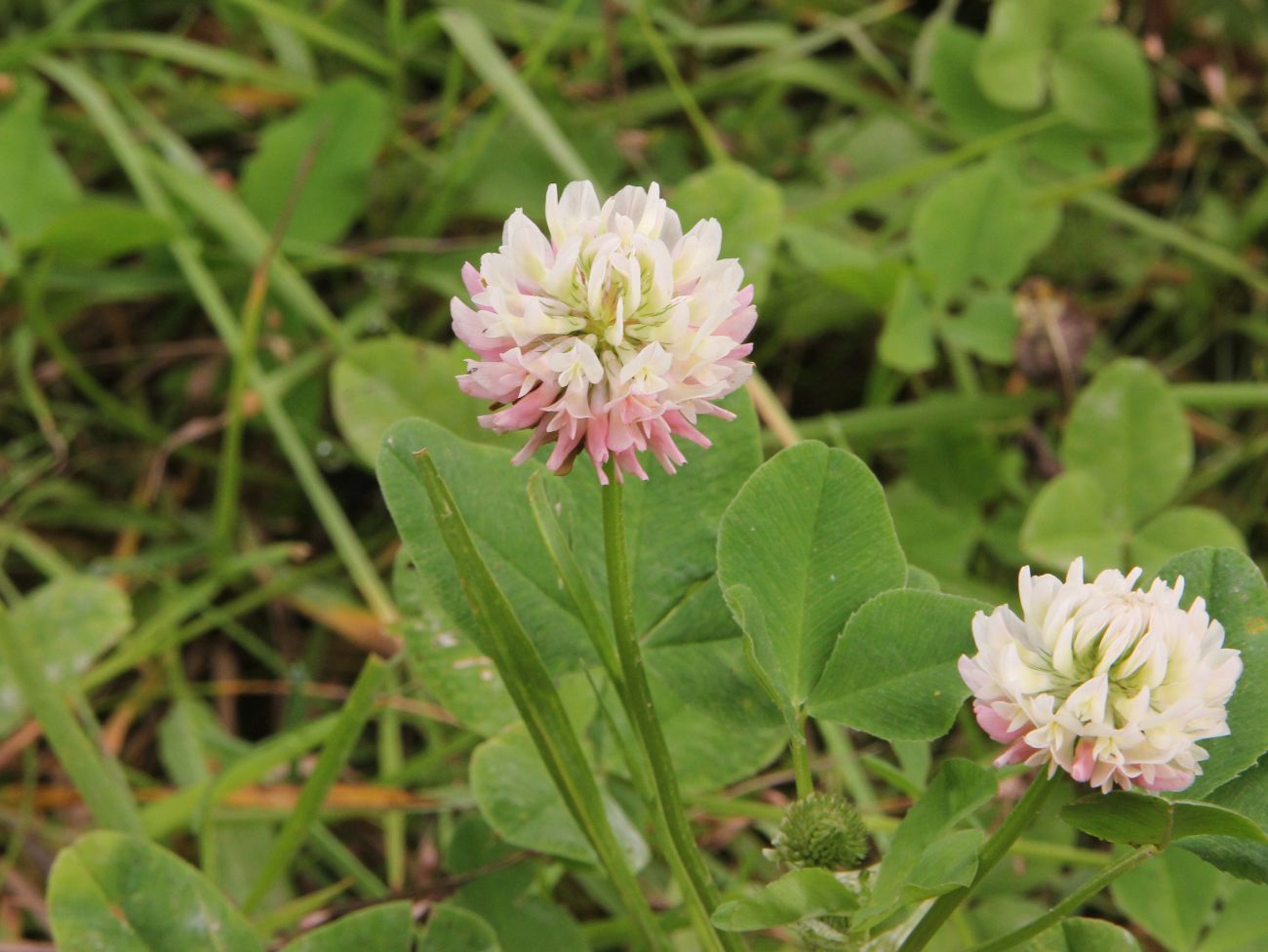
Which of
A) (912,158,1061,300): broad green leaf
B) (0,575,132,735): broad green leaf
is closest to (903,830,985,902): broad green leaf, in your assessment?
(0,575,132,735): broad green leaf

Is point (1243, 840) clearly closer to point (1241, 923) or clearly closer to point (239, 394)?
point (1241, 923)

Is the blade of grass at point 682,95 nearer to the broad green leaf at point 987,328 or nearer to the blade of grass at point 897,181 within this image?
the blade of grass at point 897,181

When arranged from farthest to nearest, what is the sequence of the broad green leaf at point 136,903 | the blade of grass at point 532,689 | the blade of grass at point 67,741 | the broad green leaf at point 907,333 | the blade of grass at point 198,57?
the blade of grass at point 198,57 → the broad green leaf at point 907,333 → the blade of grass at point 67,741 → the broad green leaf at point 136,903 → the blade of grass at point 532,689

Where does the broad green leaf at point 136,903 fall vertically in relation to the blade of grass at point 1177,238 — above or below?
above

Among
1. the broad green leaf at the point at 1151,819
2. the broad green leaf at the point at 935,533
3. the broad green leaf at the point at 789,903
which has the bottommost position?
the broad green leaf at the point at 935,533

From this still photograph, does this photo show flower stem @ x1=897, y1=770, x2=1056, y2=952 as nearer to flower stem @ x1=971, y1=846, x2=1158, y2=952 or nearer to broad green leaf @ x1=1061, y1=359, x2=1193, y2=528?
flower stem @ x1=971, y1=846, x2=1158, y2=952

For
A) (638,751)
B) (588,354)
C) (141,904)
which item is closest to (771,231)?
(638,751)

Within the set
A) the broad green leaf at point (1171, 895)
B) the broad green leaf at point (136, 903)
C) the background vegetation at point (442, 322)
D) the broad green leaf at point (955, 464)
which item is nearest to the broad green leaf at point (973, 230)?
the background vegetation at point (442, 322)
